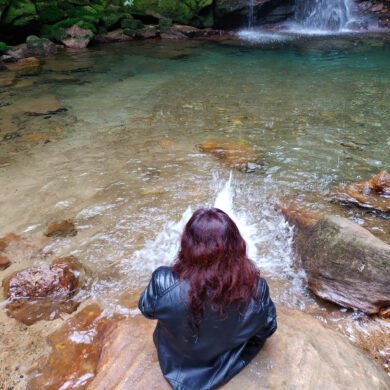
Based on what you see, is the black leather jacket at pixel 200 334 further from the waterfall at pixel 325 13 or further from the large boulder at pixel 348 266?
the waterfall at pixel 325 13

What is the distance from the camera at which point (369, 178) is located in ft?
16.9

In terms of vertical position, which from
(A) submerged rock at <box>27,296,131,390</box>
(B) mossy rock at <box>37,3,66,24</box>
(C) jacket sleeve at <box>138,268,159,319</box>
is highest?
(B) mossy rock at <box>37,3,66,24</box>

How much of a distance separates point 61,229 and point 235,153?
2.93m

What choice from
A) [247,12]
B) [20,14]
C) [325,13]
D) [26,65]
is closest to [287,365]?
[26,65]

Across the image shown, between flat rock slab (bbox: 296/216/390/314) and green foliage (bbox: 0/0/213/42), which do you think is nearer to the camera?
flat rock slab (bbox: 296/216/390/314)

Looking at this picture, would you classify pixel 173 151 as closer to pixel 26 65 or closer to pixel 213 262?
pixel 213 262

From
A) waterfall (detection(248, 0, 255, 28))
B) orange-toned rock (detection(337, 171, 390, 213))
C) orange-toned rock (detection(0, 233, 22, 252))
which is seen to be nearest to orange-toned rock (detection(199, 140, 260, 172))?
orange-toned rock (detection(337, 171, 390, 213))

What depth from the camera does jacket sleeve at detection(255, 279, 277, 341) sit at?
2.04m

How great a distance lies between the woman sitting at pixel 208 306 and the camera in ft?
5.92

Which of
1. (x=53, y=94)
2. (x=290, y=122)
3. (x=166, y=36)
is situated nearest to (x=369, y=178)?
(x=290, y=122)

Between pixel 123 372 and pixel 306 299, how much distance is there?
1.72 metres

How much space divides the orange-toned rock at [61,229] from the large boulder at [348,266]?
2516 millimetres

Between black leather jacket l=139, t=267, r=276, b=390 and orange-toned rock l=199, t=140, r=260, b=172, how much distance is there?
363 centimetres

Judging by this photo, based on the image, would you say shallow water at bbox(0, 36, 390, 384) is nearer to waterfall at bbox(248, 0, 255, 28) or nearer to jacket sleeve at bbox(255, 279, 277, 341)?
jacket sleeve at bbox(255, 279, 277, 341)
